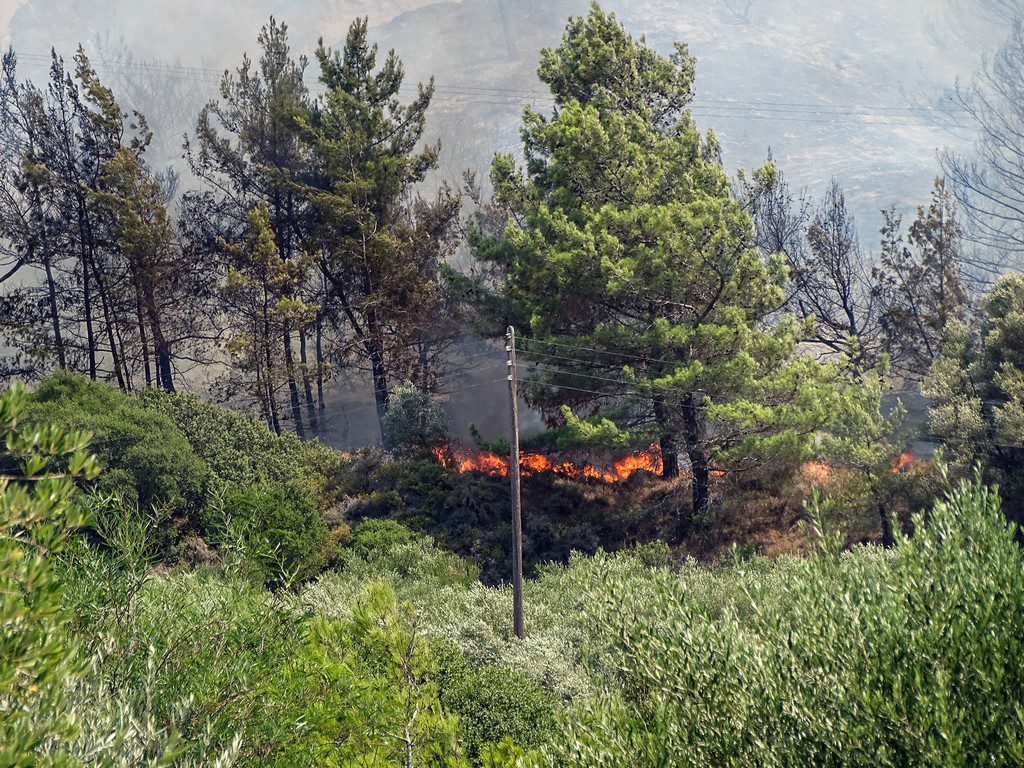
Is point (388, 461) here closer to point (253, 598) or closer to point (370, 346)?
point (370, 346)

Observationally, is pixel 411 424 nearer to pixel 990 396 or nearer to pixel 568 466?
pixel 568 466

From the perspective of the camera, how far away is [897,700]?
6801 millimetres

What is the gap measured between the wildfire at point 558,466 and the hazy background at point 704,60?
6922 centimetres

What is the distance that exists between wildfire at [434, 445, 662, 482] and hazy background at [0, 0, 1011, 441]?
69.2 m

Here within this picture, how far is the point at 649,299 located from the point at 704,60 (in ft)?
360

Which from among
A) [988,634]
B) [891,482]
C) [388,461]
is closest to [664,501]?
[891,482]

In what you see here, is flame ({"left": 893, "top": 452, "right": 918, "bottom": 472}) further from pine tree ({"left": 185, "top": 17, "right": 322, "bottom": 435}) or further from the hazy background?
the hazy background

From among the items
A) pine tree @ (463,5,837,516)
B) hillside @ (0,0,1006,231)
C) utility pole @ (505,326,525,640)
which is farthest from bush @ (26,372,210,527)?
hillside @ (0,0,1006,231)

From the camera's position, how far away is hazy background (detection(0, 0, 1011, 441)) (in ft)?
352

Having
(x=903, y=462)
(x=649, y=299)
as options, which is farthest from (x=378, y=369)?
(x=903, y=462)

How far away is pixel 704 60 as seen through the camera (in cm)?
12738

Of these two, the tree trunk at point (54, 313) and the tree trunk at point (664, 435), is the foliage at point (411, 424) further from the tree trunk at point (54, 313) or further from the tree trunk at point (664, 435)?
the tree trunk at point (54, 313)

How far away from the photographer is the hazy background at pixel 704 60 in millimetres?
107438

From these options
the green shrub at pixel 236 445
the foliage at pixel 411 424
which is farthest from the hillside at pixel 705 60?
the green shrub at pixel 236 445
